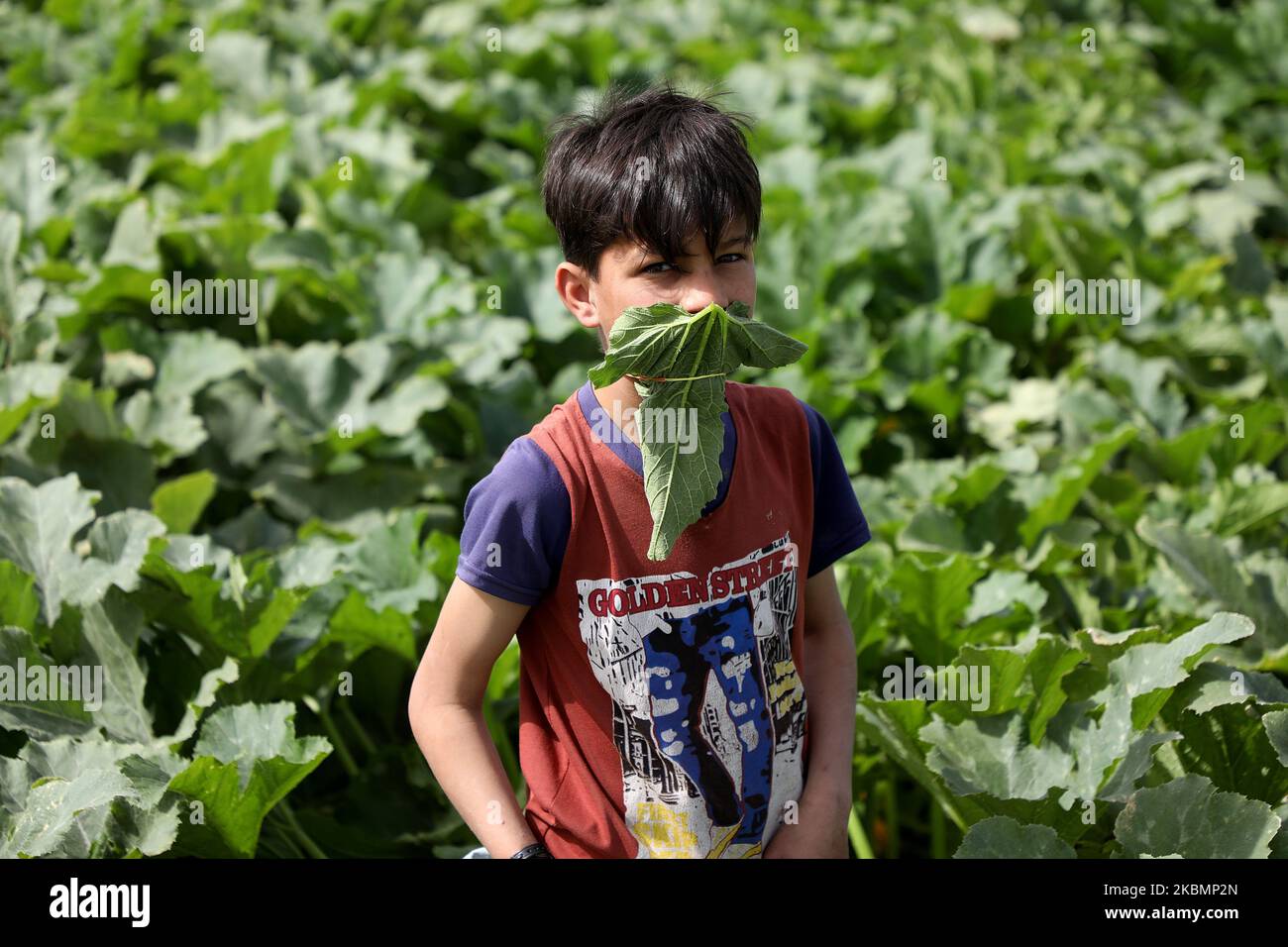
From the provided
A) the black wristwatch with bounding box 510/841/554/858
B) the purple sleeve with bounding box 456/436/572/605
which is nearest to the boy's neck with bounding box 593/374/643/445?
the purple sleeve with bounding box 456/436/572/605

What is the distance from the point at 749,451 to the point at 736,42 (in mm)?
5021

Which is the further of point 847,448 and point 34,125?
point 34,125

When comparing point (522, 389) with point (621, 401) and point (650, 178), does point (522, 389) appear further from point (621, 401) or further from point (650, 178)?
point (650, 178)

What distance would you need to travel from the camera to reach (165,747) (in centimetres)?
253

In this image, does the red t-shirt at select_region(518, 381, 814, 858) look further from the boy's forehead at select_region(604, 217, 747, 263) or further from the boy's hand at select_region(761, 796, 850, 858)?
the boy's forehead at select_region(604, 217, 747, 263)

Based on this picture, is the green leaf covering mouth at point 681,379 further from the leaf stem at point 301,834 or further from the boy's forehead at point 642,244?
the leaf stem at point 301,834

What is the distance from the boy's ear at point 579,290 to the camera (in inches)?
77.7

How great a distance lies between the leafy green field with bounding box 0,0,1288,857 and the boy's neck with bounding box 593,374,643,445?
78cm

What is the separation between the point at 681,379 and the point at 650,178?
267 mm

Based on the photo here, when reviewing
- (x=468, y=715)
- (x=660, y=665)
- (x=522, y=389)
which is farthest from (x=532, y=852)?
(x=522, y=389)

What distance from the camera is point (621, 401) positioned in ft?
6.49

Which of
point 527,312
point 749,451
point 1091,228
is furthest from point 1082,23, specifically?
point 749,451

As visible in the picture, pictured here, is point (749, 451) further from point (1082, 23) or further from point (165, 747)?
point (1082, 23)

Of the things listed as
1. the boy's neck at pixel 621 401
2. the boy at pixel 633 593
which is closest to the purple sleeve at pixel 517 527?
the boy at pixel 633 593
